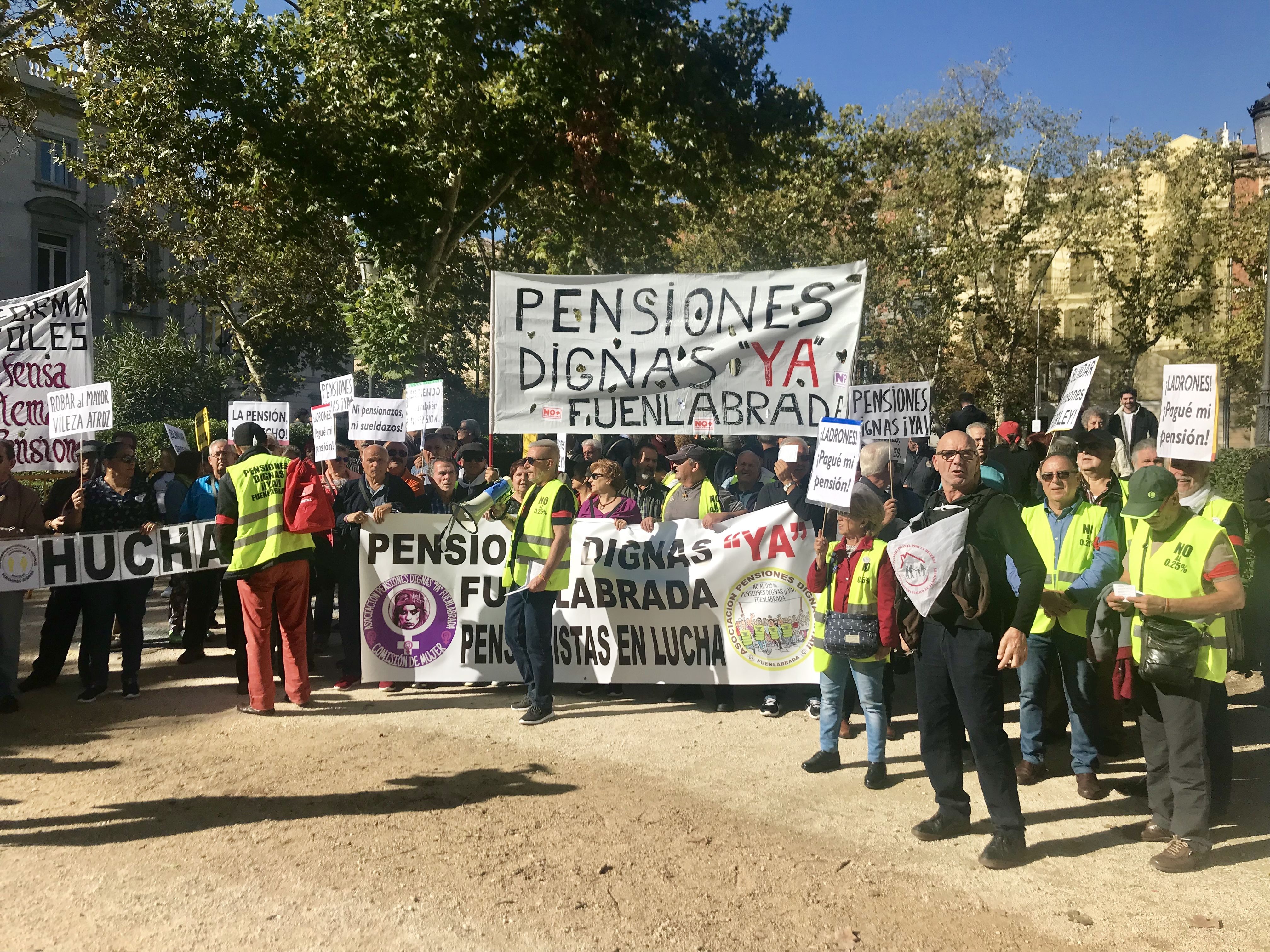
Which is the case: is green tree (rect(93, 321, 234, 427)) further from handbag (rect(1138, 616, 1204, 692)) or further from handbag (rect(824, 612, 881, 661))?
handbag (rect(1138, 616, 1204, 692))

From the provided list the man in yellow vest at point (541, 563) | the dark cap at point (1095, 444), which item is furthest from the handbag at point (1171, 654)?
the man in yellow vest at point (541, 563)

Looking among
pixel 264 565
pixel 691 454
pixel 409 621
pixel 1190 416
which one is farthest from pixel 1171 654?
pixel 264 565

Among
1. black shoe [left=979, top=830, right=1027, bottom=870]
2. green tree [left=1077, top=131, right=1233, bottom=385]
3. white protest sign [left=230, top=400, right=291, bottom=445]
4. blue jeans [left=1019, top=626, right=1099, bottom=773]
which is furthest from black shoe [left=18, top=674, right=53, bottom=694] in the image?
green tree [left=1077, top=131, right=1233, bottom=385]

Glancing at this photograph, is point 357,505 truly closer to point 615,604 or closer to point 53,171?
point 615,604

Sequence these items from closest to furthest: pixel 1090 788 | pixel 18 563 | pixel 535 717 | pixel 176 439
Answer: pixel 1090 788 < pixel 535 717 < pixel 18 563 < pixel 176 439

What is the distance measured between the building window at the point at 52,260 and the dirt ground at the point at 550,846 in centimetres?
3833

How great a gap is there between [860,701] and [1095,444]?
2.12 metres

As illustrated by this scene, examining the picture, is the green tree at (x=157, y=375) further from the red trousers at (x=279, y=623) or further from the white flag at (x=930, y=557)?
the white flag at (x=930, y=557)

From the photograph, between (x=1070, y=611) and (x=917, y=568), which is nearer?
(x=917, y=568)

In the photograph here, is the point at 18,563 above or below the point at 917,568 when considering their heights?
below

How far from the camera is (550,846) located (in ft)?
16.7

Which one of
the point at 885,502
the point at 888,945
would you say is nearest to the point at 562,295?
the point at 885,502

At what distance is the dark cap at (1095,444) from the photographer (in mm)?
6293

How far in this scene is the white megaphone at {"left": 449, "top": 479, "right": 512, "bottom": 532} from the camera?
813cm
